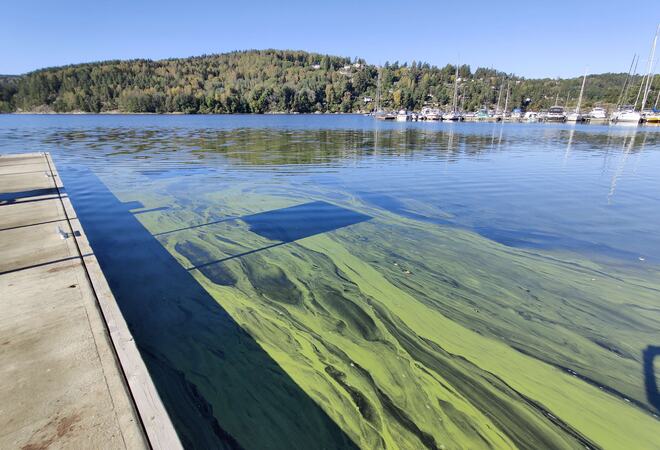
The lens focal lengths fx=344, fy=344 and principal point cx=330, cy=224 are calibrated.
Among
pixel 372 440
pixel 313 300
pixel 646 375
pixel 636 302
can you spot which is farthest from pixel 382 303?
pixel 636 302

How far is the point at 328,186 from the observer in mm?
9836

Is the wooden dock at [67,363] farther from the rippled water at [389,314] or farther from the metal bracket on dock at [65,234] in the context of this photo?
the rippled water at [389,314]

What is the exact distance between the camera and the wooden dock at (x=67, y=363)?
1.73 m

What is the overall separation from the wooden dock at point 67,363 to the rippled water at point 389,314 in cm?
64

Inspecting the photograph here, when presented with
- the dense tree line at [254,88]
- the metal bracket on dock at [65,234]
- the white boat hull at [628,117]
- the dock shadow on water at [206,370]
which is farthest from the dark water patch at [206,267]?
the dense tree line at [254,88]

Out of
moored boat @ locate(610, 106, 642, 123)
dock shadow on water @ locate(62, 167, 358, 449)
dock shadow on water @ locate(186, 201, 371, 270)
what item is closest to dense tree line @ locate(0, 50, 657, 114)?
moored boat @ locate(610, 106, 642, 123)

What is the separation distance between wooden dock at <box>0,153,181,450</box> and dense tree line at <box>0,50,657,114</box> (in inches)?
4582

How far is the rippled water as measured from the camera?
2.55 meters

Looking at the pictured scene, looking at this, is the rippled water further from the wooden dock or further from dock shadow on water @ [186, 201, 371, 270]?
the wooden dock

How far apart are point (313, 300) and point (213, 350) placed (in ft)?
4.27

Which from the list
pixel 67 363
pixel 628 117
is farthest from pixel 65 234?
pixel 628 117

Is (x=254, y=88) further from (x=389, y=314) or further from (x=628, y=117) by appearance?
(x=389, y=314)

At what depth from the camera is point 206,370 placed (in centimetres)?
297

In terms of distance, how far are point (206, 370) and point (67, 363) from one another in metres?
1.05
